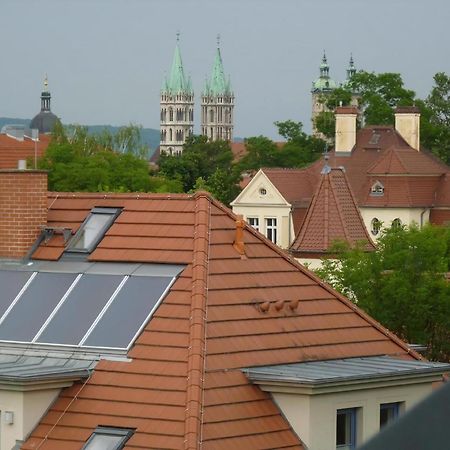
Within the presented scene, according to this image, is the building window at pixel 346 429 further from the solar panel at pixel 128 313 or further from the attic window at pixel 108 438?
the attic window at pixel 108 438

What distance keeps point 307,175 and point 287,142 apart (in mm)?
47765

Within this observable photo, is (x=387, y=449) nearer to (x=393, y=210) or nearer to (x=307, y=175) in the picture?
(x=307, y=175)

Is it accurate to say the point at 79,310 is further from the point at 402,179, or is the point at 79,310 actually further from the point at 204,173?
the point at 204,173

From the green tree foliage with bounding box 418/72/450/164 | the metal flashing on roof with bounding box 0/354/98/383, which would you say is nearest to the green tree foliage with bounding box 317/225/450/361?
the metal flashing on roof with bounding box 0/354/98/383

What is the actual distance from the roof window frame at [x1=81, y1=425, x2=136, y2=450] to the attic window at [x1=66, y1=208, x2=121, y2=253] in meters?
2.89

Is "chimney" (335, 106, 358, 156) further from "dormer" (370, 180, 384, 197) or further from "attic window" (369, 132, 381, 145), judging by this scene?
"dormer" (370, 180, 384, 197)

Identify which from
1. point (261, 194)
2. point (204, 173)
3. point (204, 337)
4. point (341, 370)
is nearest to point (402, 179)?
point (261, 194)

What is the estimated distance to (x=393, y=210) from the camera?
3204 inches

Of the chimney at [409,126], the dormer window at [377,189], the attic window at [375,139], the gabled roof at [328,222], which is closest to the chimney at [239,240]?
the gabled roof at [328,222]

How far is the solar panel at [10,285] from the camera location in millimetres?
14453

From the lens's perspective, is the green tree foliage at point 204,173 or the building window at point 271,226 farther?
the green tree foliage at point 204,173

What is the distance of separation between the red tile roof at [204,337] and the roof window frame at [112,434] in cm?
6

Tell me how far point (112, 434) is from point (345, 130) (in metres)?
75.9

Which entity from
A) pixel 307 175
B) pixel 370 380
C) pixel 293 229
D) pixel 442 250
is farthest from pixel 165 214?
pixel 307 175
